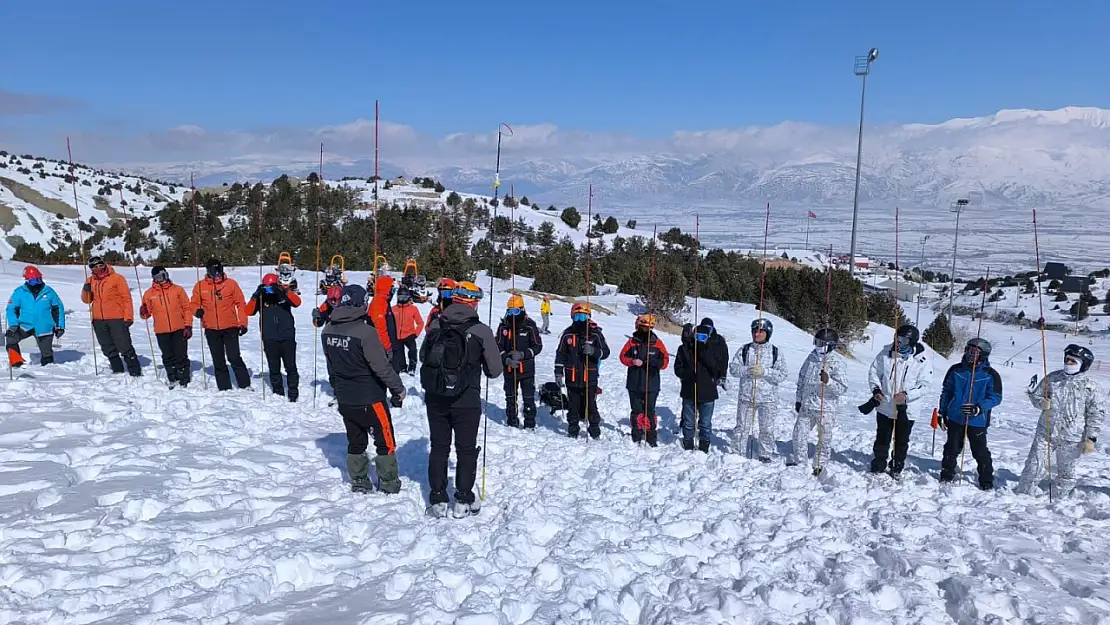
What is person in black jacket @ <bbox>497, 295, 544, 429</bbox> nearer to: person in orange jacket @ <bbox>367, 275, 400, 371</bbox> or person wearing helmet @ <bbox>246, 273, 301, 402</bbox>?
person in orange jacket @ <bbox>367, 275, 400, 371</bbox>

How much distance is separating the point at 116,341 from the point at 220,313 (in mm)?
1820

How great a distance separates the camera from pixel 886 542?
5.25 metres

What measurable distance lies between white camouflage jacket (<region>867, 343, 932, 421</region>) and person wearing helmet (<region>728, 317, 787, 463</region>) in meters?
1.09

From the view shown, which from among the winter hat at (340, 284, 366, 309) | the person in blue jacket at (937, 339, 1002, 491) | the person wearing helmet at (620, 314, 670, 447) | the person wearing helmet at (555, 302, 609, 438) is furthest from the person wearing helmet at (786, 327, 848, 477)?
the winter hat at (340, 284, 366, 309)

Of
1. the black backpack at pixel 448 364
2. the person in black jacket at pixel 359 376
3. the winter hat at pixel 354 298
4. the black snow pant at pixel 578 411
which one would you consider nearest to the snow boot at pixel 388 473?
the person in black jacket at pixel 359 376

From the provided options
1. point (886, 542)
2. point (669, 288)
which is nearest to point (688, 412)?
point (886, 542)

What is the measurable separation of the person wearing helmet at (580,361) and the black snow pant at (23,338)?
25.9 feet

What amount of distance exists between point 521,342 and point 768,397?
333cm

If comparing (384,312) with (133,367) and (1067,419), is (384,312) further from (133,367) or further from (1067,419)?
(1067,419)

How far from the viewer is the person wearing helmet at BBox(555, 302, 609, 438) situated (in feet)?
26.8

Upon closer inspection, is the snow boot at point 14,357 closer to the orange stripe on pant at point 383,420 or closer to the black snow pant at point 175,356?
the black snow pant at point 175,356

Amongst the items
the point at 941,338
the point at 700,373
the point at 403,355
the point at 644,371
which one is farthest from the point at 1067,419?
the point at 941,338

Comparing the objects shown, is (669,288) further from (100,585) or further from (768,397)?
(100,585)

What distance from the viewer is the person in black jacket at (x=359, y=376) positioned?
18.5 ft
